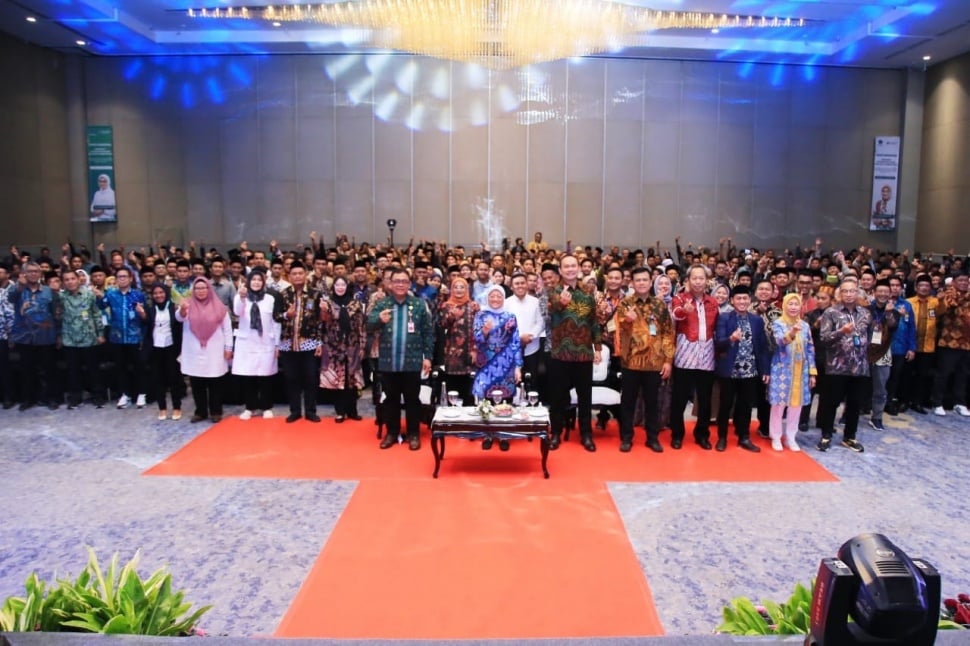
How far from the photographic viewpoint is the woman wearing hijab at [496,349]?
19.8ft

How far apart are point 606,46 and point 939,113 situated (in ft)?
36.2

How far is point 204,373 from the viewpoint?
23.2 ft

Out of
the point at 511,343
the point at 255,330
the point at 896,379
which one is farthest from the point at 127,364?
the point at 896,379

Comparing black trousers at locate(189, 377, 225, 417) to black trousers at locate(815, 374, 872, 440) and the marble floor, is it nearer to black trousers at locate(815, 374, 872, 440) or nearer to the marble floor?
→ the marble floor

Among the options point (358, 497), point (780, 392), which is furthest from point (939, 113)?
point (358, 497)

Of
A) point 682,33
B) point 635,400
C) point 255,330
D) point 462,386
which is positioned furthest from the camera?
point 682,33

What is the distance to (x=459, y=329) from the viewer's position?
6316 mm

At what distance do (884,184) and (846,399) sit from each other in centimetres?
1322

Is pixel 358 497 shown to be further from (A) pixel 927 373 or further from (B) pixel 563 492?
(A) pixel 927 373

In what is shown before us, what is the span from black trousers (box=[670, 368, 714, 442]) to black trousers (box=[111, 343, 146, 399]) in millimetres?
5831

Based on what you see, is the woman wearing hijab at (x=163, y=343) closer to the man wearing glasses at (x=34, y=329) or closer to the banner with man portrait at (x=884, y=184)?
the man wearing glasses at (x=34, y=329)

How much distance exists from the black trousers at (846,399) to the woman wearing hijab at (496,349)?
10.0 feet

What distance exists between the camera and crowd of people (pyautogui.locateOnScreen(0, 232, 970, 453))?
6125 millimetres

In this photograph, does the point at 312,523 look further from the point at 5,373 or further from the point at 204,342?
the point at 5,373
